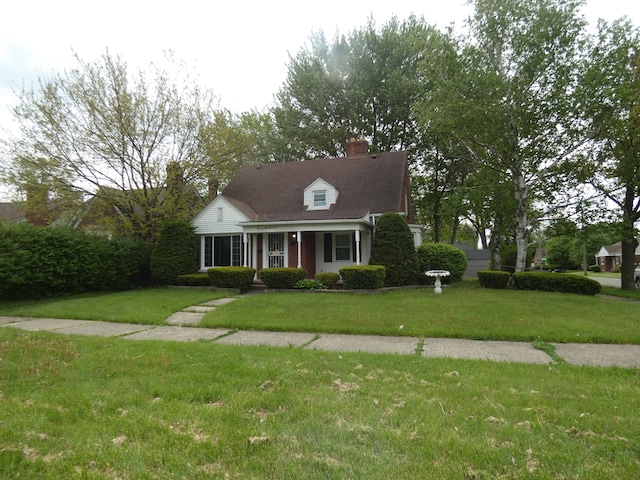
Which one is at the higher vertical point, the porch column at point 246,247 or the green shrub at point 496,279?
the porch column at point 246,247

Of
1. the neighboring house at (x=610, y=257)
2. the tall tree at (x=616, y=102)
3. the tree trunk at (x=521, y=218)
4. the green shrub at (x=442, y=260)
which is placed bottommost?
the neighboring house at (x=610, y=257)

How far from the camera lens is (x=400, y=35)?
24375 mm

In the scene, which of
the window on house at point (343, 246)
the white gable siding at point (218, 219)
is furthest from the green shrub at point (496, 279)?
the white gable siding at point (218, 219)

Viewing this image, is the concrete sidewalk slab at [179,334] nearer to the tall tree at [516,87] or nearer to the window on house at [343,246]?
the window on house at [343,246]

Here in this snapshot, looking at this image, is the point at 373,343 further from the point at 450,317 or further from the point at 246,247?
the point at 246,247

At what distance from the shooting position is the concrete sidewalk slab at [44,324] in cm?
826

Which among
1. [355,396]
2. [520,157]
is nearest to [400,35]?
[520,157]

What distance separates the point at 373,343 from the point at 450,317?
2689 millimetres

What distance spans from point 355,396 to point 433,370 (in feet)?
4.70

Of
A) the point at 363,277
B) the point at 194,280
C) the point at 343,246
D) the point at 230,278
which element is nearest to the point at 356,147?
the point at 343,246

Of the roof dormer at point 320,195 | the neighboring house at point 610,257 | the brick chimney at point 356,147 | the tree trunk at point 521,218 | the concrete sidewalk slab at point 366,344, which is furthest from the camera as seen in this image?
the neighboring house at point 610,257

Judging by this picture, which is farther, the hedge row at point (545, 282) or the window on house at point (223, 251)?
the window on house at point (223, 251)

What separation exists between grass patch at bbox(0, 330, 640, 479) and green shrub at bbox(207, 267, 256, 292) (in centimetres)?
955

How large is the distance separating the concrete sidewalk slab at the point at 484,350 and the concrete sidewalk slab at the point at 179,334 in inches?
164
